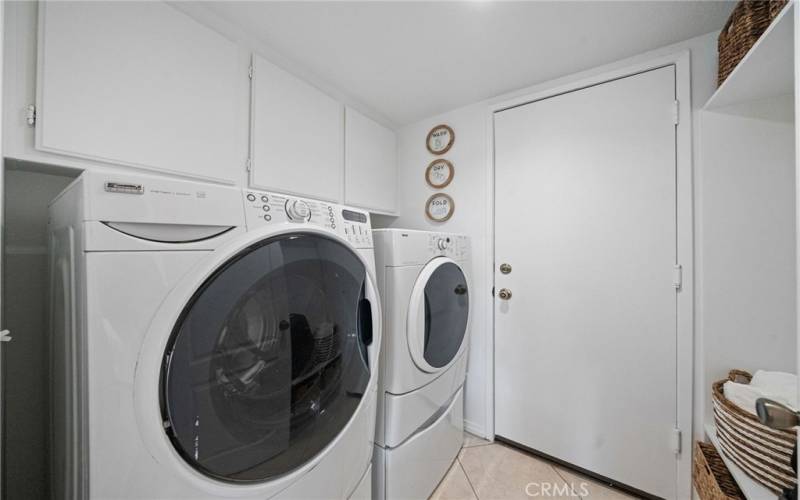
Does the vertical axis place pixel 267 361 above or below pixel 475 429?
above

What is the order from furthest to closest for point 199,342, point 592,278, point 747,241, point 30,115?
1. point 592,278
2. point 747,241
3. point 30,115
4. point 199,342

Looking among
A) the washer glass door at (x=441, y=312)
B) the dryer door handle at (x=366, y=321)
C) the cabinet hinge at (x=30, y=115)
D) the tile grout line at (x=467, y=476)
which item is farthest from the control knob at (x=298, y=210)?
the tile grout line at (x=467, y=476)

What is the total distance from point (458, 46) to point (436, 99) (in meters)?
0.49

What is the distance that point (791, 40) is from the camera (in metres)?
0.79

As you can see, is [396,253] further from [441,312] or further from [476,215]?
[476,215]

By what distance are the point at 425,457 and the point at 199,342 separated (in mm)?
1203

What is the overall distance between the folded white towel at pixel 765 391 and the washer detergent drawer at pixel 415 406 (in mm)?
1030

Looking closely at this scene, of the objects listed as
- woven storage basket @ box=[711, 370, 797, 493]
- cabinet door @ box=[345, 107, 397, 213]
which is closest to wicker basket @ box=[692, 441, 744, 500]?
woven storage basket @ box=[711, 370, 797, 493]

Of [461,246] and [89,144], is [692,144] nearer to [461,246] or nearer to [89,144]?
[461,246]

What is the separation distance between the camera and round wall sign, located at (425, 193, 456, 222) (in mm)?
1976

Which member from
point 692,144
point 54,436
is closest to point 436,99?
point 692,144

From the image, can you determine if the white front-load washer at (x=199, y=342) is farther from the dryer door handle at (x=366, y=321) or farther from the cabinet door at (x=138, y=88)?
the cabinet door at (x=138, y=88)

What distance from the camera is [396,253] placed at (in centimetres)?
115

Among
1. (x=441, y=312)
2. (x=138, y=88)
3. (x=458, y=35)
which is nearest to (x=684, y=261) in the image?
(x=441, y=312)
